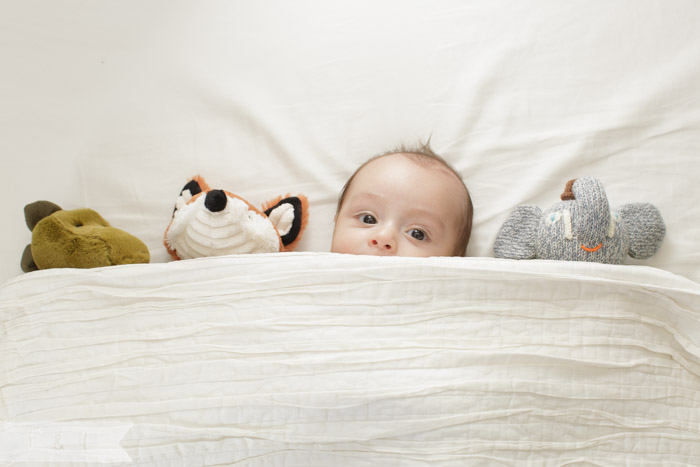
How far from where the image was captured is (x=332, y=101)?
1236 millimetres

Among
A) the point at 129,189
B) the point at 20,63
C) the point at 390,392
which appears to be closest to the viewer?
the point at 390,392

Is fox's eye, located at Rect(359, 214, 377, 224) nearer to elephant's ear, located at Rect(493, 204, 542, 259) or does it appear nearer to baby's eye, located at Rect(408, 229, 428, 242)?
baby's eye, located at Rect(408, 229, 428, 242)

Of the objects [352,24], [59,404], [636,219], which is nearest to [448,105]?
[352,24]

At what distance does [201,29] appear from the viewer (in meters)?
1.32

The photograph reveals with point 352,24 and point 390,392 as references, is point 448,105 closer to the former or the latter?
point 352,24

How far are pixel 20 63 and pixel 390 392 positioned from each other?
116 centimetres

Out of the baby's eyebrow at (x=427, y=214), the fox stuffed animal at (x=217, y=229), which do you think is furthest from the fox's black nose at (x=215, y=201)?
the baby's eyebrow at (x=427, y=214)

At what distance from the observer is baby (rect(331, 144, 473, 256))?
999mm

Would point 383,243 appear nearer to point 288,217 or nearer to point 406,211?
point 406,211

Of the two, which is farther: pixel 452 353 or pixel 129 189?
pixel 129 189

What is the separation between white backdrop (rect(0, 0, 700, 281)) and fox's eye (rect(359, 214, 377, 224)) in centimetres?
13

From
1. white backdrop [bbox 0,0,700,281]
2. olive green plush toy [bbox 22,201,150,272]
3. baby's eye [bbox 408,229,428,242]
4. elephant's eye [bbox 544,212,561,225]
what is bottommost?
olive green plush toy [bbox 22,201,150,272]

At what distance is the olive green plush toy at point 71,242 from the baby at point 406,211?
1.26ft

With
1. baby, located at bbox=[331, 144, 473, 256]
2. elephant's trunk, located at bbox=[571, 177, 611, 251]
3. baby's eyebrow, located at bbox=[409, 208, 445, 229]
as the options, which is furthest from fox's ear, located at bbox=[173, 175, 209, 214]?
elephant's trunk, located at bbox=[571, 177, 611, 251]
